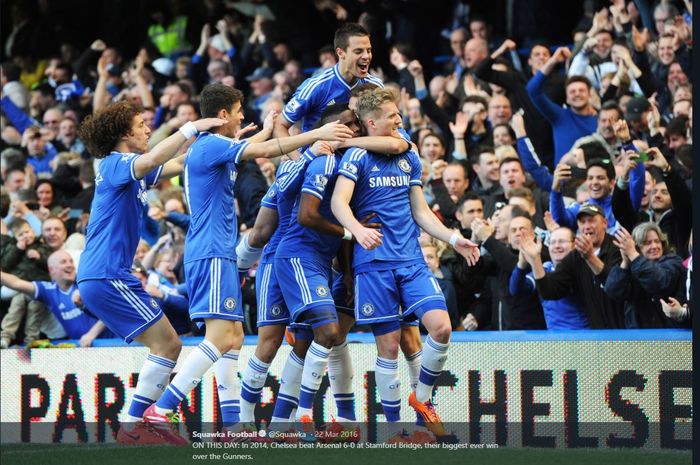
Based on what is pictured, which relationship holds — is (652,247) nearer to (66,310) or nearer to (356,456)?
(356,456)

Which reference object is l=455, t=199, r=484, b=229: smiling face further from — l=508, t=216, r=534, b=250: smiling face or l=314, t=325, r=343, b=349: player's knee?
l=314, t=325, r=343, b=349: player's knee

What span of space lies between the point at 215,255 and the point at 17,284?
12.7ft

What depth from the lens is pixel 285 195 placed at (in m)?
7.71

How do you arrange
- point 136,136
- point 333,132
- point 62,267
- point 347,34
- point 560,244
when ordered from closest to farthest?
point 333,132, point 136,136, point 347,34, point 560,244, point 62,267

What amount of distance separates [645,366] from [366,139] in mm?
2429

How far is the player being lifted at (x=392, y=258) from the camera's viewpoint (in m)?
7.22

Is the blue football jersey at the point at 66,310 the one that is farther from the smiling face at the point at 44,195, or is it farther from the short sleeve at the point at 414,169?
the short sleeve at the point at 414,169

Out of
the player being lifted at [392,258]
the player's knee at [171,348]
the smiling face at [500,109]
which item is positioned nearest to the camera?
the player being lifted at [392,258]

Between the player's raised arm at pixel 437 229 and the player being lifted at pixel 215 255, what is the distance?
641 millimetres

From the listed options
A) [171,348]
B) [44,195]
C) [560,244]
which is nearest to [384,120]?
[171,348]

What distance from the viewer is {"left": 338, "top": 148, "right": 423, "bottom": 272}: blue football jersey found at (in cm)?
736

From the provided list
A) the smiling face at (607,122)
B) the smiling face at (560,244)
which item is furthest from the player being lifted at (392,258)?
the smiling face at (607,122)

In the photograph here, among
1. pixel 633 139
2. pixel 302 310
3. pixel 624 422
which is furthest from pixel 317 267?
pixel 633 139

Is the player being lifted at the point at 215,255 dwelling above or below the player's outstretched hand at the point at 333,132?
below
